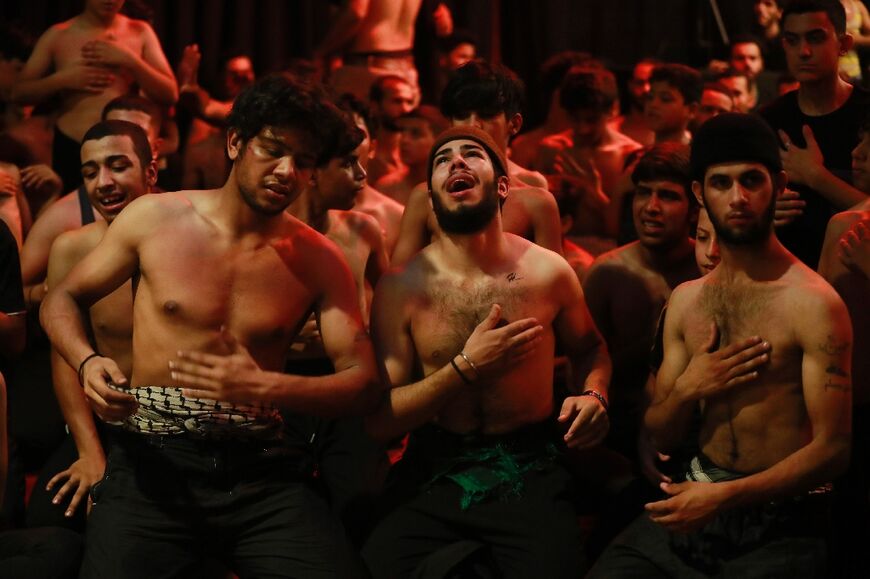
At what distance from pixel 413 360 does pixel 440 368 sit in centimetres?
15

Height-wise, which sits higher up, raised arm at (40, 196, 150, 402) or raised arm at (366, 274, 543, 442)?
raised arm at (40, 196, 150, 402)

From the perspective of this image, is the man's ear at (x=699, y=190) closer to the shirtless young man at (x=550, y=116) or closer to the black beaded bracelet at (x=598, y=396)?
the black beaded bracelet at (x=598, y=396)

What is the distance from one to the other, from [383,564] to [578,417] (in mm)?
785

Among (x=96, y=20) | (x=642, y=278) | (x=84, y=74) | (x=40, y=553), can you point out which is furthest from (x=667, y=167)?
(x=96, y=20)

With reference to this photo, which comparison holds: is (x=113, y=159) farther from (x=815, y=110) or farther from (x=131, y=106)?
(x=815, y=110)

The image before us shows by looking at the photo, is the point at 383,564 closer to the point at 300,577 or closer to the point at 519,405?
the point at 300,577

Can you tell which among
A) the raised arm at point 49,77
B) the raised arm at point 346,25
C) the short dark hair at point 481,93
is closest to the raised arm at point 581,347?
the short dark hair at point 481,93

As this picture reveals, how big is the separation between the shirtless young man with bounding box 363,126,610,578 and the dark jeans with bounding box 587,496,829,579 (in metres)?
0.28

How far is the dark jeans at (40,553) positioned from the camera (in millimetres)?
4184

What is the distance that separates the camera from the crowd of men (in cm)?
396

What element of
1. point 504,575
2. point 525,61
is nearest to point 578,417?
point 504,575

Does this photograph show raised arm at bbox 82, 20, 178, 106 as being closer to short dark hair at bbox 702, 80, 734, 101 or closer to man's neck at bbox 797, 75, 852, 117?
short dark hair at bbox 702, 80, 734, 101

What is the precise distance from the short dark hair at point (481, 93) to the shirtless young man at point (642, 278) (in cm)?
60

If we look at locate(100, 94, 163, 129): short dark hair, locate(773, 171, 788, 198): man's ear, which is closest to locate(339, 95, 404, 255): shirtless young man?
locate(100, 94, 163, 129): short dark hair
